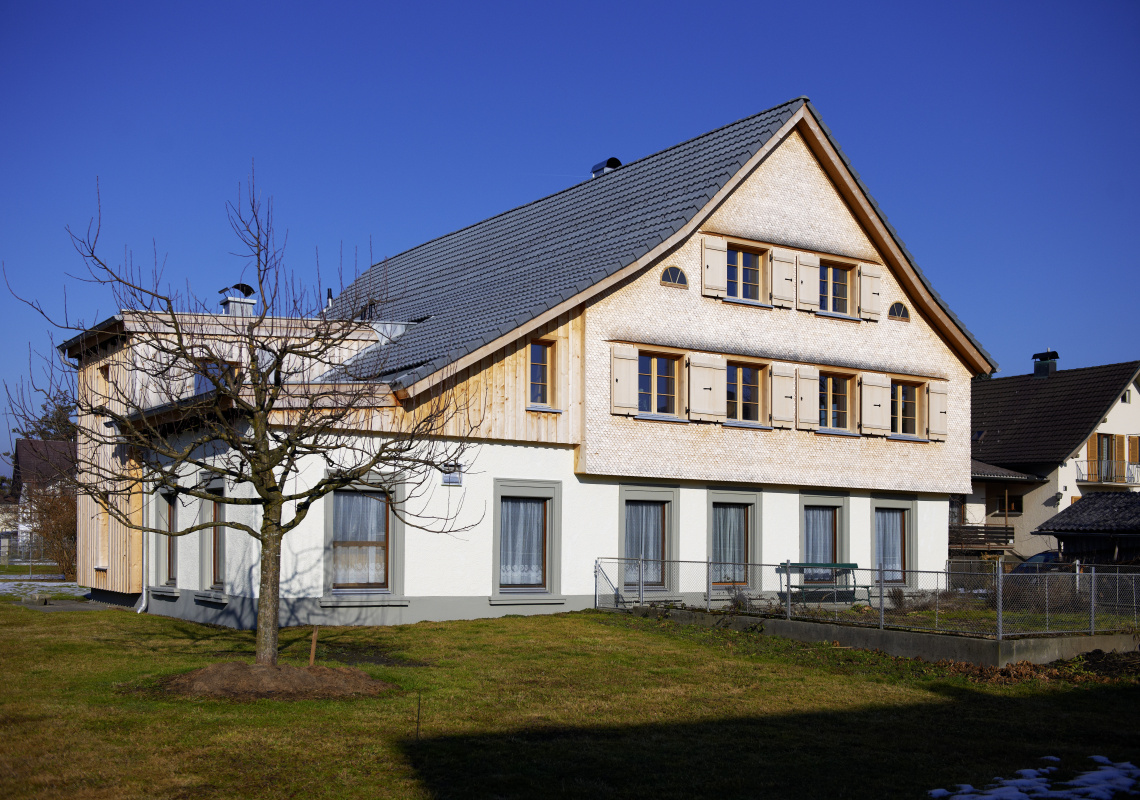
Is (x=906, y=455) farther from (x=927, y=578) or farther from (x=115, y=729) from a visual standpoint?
(x=115, y=729)

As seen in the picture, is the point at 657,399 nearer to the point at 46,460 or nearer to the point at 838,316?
the point at 838,316

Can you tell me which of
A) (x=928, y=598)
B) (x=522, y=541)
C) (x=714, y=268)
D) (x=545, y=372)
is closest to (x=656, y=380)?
(x=545, y=372)

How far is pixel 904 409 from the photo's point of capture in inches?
1068

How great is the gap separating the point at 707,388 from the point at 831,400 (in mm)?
4081

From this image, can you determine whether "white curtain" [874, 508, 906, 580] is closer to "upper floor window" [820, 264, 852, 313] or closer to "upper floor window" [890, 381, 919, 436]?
"upper floor window" [890, 381, 919, 436]

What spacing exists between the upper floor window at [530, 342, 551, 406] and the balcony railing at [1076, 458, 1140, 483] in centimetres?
3550

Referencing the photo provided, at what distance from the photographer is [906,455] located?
26516 millimetres

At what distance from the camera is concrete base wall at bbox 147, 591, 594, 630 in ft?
62.4

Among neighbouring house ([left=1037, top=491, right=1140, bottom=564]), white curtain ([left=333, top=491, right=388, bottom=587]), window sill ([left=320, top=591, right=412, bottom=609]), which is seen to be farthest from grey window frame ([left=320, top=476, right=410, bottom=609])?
neighbouring house ([left=1037, top=491, right=1140, bottom=564])

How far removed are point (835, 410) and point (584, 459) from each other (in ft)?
24.0

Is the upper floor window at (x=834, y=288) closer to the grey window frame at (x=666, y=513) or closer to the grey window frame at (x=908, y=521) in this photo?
the grey window frame at (x=908, y=521)

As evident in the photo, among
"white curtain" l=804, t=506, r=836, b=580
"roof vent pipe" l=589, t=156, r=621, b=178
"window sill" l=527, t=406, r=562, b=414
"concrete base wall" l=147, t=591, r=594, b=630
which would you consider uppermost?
"roof vent pipe" l=589, t=156, r=621, b=178

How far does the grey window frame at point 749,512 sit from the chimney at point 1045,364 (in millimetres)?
35355

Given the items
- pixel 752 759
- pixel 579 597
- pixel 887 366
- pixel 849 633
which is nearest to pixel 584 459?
pixel 579 597
